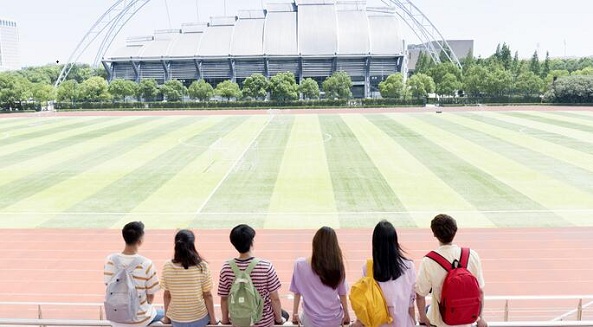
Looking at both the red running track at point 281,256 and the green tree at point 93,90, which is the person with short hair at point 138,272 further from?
the green tree at point 93,90

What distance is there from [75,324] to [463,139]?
38975 mm

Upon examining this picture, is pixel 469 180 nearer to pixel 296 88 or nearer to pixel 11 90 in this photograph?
pixel 296 88

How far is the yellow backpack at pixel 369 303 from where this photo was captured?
196 inches

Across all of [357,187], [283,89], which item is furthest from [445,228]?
[283,89]

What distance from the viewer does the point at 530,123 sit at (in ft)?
171

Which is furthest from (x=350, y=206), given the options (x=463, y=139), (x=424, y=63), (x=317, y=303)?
(x=424, y=63)

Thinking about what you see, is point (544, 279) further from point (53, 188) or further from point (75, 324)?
point (53, 188)

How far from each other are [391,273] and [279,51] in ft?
341

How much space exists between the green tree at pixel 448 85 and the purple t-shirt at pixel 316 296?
3385 inches

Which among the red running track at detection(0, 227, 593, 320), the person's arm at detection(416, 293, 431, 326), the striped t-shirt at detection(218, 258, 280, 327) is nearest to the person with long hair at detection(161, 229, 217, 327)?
the striped t-shirt at detection(218, 258, 280, 327)

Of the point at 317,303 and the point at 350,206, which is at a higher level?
the point at 317,303

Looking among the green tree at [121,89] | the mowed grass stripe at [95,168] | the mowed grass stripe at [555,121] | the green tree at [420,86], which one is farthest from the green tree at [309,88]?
the mowed grass stripe at [95,168]

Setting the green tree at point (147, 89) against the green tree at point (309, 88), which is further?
the green tree at point (147, 89)

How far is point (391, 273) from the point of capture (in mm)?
5133
